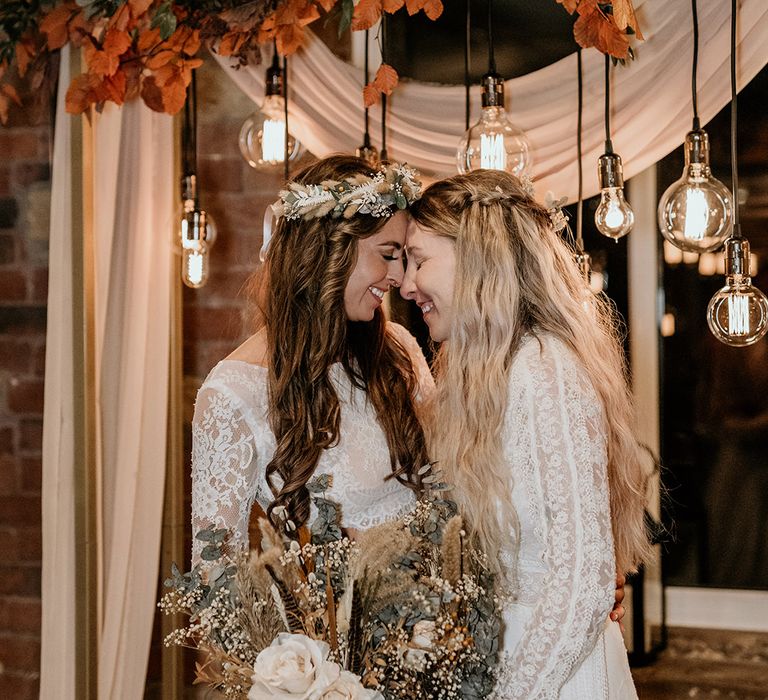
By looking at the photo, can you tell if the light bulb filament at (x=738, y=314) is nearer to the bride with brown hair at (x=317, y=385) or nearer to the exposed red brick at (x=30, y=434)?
the bride with brown hair at (x=317, y=385)

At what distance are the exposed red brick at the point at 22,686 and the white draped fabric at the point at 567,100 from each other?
159 cm

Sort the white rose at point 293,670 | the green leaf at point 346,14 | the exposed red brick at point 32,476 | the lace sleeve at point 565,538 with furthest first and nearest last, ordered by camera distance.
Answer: the exposed red brick at point 32,476 < the green leaf at point 346,14 < the lace sleeve at point 565,538 < the white rose at point 293,670

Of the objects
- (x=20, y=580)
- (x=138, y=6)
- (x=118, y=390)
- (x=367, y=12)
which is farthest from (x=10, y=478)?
(x=367, y=12)

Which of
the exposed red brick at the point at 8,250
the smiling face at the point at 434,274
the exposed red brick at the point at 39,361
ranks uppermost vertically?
the exposed red brick at the point at 8,250

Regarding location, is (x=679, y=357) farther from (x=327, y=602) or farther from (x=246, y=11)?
(x=327, y=602)

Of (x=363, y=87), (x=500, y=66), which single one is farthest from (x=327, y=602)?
(x=500, y=66)

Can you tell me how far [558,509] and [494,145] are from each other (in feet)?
2.74

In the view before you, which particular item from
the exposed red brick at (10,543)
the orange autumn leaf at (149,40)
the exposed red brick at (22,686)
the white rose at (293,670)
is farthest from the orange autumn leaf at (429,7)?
the exposed red brick at (22,686)

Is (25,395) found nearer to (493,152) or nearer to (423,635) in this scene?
(493,152)

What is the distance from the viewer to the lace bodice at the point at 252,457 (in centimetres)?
168

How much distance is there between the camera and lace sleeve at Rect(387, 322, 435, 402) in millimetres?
2049

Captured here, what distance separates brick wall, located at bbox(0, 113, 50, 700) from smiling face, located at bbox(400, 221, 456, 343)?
1.33 m

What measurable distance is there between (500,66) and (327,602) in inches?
76.7

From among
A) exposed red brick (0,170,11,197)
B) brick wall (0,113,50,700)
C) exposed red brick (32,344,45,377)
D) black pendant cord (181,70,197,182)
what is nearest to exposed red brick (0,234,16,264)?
brick wall (0,113,50,700)
